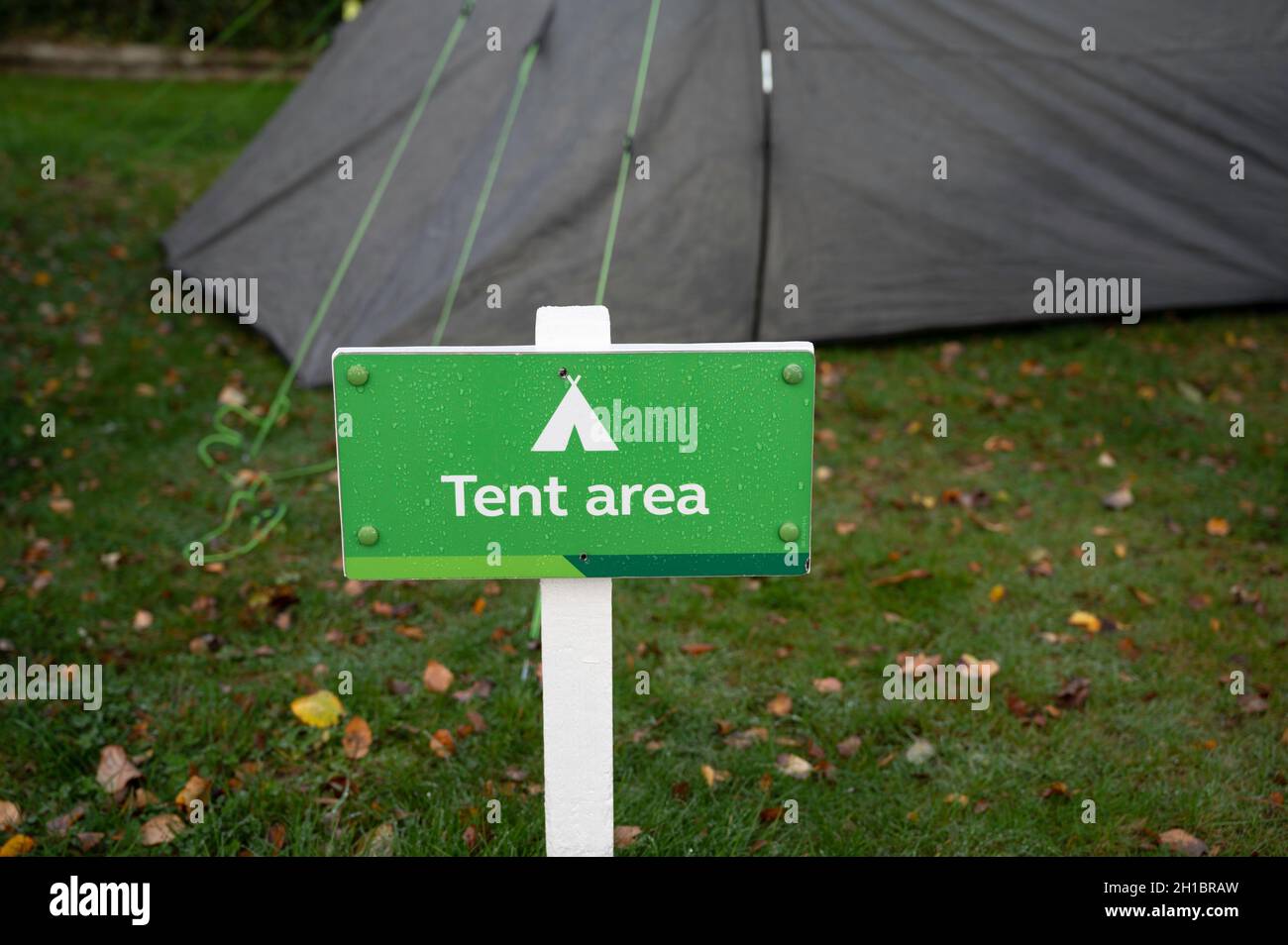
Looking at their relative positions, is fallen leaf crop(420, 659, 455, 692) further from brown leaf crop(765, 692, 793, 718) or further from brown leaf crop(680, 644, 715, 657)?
brown leaf crop(765, 692, 793, 718)

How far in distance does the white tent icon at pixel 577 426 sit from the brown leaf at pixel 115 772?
189 cm

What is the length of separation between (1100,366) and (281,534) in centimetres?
392

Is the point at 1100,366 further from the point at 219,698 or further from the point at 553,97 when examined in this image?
the point at 219,698

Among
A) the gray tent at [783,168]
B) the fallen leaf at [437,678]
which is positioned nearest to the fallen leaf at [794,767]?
the fallen leaf at [437,678]

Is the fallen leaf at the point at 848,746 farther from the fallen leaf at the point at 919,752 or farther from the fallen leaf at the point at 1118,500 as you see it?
the fallen leaf at the point at 1118,500

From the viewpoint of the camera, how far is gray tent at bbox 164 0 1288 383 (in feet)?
18.2

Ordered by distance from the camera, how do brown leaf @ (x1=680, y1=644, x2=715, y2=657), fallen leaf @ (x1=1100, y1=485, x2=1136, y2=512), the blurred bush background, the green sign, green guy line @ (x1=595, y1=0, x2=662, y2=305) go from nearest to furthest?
the green sign < brown leaf @ (x1=680, y1=644, x2=715, y2=657) < fallen leaf @ (x1=1100, y1=485, x2=1136, y2=512) < green guy line @ (x1=595, y1=0, x2=662, y2=305) < the blurred bush background

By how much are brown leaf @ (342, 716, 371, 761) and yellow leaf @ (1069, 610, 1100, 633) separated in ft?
7.18

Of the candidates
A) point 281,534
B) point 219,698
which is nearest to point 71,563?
point 281,534

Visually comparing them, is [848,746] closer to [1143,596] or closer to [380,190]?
[1143,596]

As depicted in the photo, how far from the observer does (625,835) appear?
2.83m

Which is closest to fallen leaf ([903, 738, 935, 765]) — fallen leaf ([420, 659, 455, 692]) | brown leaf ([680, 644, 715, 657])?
brown leaf ([680, 644, 715, 657])

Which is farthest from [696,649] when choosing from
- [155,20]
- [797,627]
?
[155,20]

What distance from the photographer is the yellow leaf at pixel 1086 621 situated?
12.6 ft
